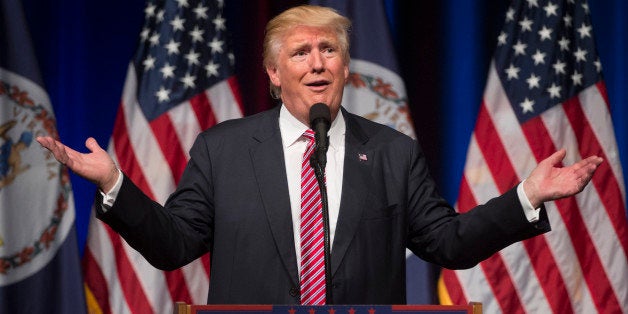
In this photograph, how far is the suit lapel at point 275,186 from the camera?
2242 millimetres

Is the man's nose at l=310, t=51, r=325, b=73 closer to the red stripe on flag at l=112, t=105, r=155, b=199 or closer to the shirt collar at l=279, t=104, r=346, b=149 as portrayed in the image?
the shirt collar at l=279, t=104, r=346, b=149

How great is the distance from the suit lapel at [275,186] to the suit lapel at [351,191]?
4.6 inches

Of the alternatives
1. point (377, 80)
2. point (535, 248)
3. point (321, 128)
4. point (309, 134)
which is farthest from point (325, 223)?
point (535, 248)

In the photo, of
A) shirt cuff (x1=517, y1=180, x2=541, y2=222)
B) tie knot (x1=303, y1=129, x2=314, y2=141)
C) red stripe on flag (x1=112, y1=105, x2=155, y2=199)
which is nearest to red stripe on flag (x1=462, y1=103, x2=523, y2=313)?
red stripe on flag (x1=112, y1=105, x2=155, y2=199)

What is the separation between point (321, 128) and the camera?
2.03 meters

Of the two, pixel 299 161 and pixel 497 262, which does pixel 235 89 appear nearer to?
pixel 497 262

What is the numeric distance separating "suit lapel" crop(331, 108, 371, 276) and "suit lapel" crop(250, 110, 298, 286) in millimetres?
116

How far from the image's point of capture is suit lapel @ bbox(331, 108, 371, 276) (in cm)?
225

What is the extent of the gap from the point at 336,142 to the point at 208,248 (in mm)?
453

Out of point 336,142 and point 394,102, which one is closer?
point 336,142

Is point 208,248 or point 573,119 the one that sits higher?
Result: point 573,119

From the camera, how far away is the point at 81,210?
13.1 ft

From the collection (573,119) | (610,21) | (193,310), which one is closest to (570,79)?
(573,119)

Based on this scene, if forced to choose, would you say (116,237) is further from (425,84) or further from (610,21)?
(610,21)
